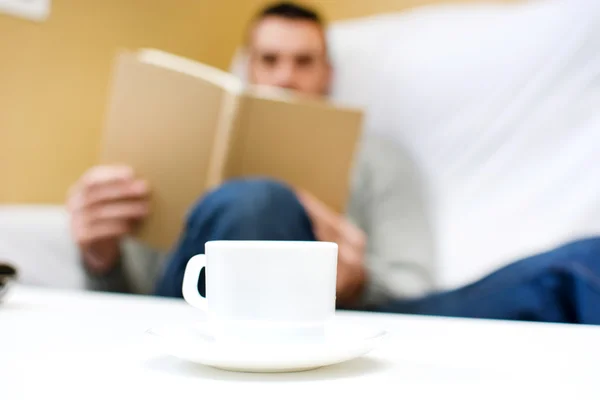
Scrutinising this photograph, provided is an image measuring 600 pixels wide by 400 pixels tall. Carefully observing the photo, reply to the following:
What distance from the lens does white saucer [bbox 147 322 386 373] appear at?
0.33 meters

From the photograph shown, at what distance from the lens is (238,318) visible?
374mm

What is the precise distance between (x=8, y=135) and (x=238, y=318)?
1.24 meters

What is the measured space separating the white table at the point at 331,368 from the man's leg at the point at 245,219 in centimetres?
29

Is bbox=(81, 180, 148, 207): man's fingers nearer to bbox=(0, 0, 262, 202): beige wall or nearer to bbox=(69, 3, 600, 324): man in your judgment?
bbox=(69, 3, 600, 324): man

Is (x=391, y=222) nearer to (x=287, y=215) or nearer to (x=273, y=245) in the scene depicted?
(x=287, y=215)

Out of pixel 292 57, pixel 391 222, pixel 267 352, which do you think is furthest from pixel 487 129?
pixel 267 352

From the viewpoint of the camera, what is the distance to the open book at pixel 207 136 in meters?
1.03

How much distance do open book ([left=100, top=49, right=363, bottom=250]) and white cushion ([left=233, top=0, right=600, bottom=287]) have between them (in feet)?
0.92

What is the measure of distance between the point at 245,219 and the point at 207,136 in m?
0.24

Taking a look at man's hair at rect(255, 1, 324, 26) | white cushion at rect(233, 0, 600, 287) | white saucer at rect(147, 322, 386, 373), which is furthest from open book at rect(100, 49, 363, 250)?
white saucer at rect(147, 322, 386, 373)

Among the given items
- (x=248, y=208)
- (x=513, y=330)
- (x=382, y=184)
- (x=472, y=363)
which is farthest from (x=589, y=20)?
(x=472, y=363)

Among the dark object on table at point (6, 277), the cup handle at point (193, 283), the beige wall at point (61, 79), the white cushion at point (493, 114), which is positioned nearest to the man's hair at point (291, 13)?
the white cushion at point (493, 114)

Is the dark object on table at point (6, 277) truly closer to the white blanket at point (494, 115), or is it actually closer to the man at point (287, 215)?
the man at point (287, 215)

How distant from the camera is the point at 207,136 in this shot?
3.43 ft
